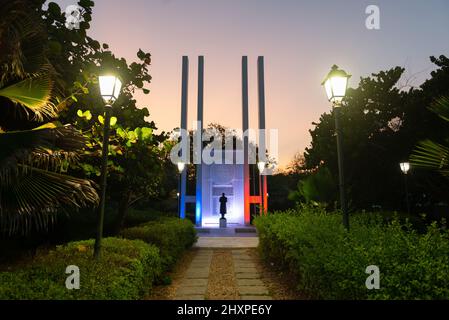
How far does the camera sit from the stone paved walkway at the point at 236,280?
5.45 meters

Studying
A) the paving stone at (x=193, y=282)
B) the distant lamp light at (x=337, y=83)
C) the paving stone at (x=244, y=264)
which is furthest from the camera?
the paving stone at (x=244, y=264)

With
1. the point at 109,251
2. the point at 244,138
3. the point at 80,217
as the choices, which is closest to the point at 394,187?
the point at 244,138

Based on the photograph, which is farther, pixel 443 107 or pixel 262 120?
pixel 262 120

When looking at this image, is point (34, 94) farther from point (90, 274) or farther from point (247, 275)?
point (247, 275)

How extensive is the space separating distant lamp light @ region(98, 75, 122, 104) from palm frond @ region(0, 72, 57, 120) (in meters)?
0.73

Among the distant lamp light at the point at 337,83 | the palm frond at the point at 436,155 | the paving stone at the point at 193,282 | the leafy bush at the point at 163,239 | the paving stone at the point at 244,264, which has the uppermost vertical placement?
the distant lamp light at the point at 337,83

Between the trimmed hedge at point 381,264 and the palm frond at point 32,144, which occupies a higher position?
the palm frond at point 32,144

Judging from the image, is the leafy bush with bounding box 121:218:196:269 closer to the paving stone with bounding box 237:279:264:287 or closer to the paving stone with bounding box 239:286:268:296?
the paving stone with bounding box 237:279:264:287

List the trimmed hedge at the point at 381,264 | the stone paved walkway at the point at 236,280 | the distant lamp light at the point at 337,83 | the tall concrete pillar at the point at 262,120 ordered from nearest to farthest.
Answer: the trimmed hedge at the point at 381,264, the stone paved walkway at the point at 236,280, the distant lamp light at the point at 337,83, the tall concrete pillar at the point at 262,120

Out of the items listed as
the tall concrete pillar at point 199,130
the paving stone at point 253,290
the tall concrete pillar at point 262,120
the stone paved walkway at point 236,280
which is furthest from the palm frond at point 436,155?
the tall concrete pillar at point 199,130

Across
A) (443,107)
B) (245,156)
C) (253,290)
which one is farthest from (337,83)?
(245,156)

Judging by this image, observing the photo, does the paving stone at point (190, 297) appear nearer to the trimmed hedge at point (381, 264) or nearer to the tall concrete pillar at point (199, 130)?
the trimmed hedge at point (381, 264)

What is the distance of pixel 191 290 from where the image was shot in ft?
19.0

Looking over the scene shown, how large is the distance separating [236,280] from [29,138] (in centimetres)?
482
